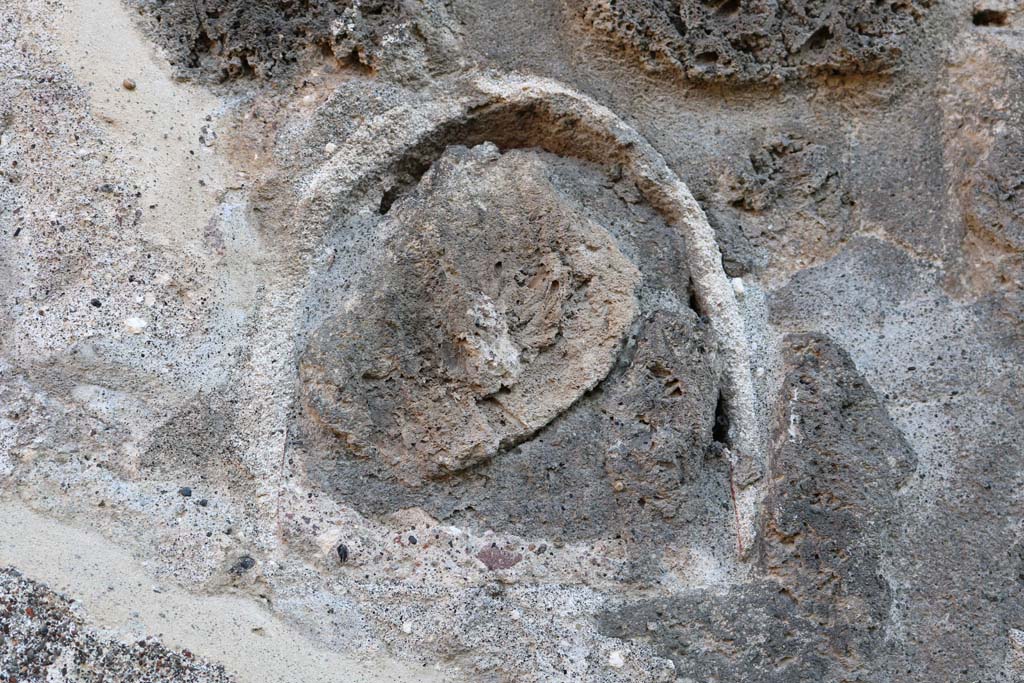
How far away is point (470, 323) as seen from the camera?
1845 mm

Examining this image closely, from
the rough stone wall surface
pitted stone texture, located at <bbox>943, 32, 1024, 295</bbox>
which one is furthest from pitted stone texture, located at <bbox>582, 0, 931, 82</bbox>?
pitted stone texture, located at <bbox>943, 32, 1024, 295</bbox>

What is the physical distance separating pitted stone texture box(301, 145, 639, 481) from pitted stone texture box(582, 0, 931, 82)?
1.00ft

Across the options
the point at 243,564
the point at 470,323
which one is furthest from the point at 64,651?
the point at 470,323

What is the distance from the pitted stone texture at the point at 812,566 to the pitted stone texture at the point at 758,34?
52 centimetres

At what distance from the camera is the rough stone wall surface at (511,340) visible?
1736 millimetres

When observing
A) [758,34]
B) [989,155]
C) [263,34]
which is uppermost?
[263,34]

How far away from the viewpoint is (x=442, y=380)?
185 cm

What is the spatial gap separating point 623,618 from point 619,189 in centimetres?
71

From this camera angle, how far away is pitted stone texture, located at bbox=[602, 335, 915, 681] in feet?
5.77

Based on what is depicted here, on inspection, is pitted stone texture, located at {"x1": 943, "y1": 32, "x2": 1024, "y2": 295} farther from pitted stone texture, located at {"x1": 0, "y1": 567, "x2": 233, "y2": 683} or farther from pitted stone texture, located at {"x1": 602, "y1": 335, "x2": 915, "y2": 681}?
pitted stone texture, located at {"x1": 0, "y1": 567, "x2": 233, "y2": 683}

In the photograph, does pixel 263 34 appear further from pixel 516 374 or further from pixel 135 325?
pixel 516 374

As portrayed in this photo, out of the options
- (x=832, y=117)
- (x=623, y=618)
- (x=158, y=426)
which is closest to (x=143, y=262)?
(x=158, y=426)

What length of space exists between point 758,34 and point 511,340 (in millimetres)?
692

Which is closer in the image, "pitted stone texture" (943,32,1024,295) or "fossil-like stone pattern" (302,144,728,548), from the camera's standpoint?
"fossil-like stone pattern" (302,144,728,548)
